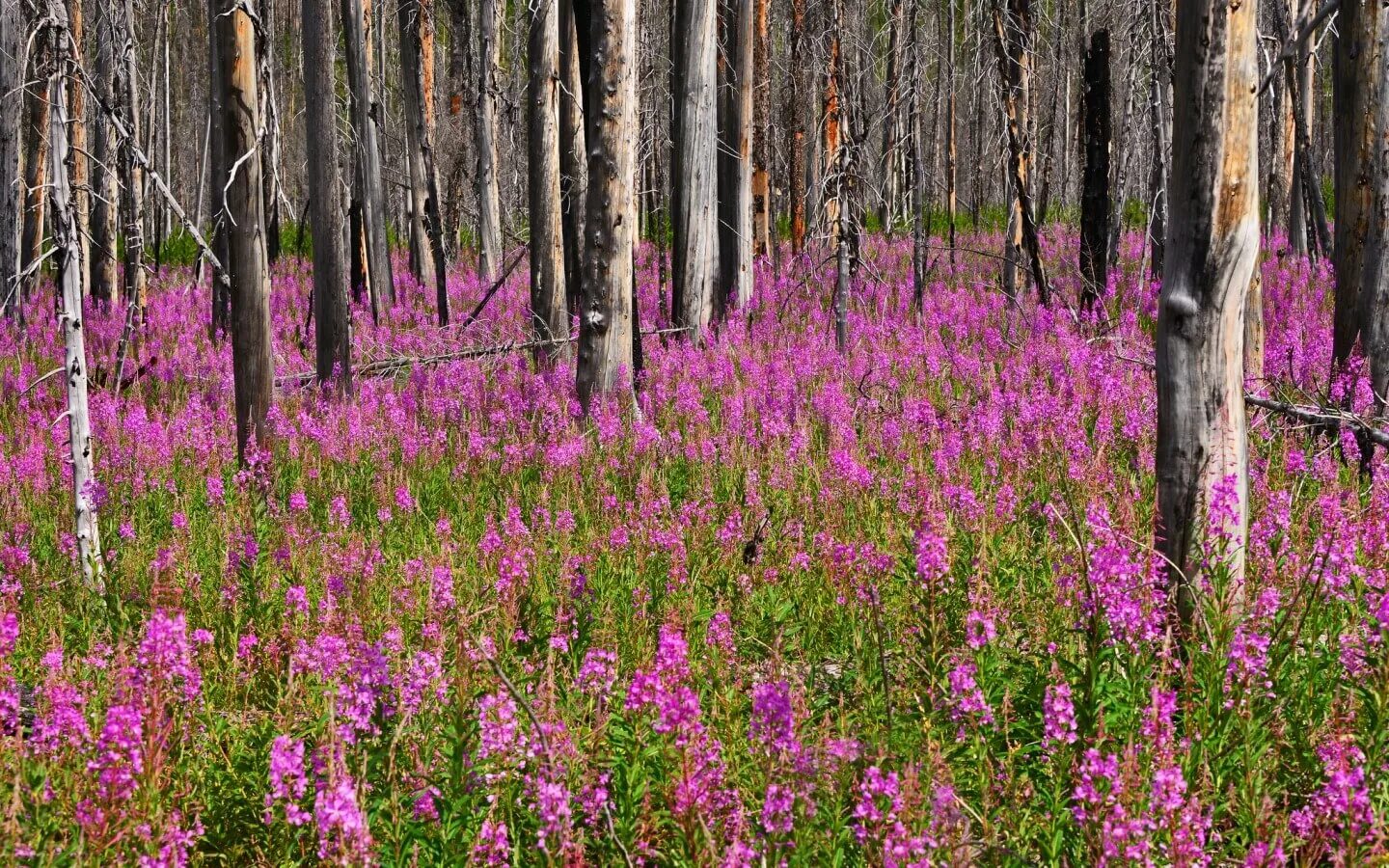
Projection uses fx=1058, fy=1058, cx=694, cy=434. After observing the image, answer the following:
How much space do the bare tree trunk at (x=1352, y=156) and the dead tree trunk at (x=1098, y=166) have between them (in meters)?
4.53

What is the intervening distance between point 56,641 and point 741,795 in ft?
7.16

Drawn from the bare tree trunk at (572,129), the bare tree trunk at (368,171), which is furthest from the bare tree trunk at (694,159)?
the bare tree trunk at (368,171)

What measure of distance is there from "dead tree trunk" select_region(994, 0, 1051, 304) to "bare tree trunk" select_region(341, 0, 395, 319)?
7.74 metres

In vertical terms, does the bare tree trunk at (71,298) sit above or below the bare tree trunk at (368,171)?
below

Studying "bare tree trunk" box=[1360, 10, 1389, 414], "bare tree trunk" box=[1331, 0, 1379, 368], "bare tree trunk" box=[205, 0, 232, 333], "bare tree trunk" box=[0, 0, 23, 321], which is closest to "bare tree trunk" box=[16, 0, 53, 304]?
"bare tree trunk" box=[0, 0, 23, 321]

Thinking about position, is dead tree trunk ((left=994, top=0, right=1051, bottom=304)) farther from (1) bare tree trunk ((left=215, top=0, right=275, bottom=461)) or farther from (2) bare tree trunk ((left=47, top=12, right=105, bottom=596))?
(2) bare tree trunk ((left=47, top=12, right=105, bottom=596))

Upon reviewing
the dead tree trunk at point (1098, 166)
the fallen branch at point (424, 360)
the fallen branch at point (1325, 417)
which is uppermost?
the dead tree trunk at point (1098, 166)

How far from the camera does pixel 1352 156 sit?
7.32 meters

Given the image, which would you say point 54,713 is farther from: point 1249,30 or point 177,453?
point 177,453

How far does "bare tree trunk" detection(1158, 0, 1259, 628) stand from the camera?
367 cm

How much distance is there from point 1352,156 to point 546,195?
22.8 feet

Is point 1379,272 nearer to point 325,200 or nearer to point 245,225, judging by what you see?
point 245,225

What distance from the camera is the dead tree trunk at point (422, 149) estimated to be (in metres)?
15.2

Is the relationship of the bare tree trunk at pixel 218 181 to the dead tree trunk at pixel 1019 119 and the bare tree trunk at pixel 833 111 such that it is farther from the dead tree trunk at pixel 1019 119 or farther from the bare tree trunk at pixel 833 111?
the dead tree trunk at pixel 1019 119
